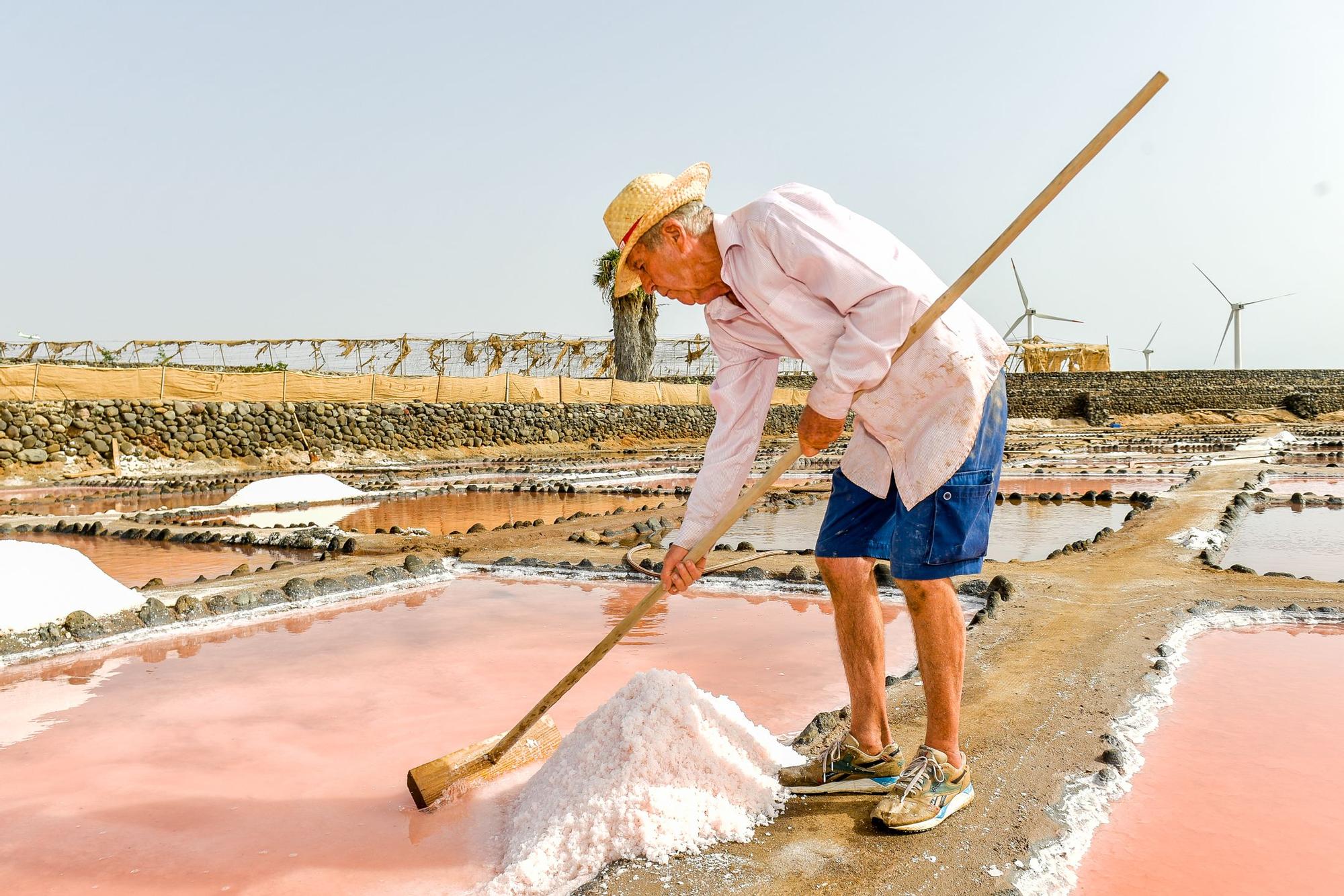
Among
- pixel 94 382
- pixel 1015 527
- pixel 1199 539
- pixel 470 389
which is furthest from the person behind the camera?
pixel 470 389

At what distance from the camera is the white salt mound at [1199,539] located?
18.9 feet

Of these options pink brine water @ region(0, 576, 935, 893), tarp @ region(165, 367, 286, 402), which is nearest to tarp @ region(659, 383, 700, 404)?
tarp @ region(165, 367, 286, 402)

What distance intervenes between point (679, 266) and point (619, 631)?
2.62 ft

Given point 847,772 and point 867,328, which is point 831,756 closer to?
point 847,772

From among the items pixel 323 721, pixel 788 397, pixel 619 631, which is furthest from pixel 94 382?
pixel 788 397

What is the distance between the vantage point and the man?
1.89m

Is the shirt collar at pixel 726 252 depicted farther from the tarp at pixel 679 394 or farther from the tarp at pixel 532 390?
the tarp at pixel 679 394

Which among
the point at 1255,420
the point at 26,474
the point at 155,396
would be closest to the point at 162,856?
the point at 26,474

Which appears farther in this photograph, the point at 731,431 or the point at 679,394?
the point at 679,394

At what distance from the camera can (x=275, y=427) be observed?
57.0 ft

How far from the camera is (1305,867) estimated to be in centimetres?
183

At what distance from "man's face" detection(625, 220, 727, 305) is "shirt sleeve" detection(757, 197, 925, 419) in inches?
7.6

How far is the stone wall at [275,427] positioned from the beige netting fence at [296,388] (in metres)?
0.40

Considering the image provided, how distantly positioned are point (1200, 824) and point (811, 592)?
2.76 meters
